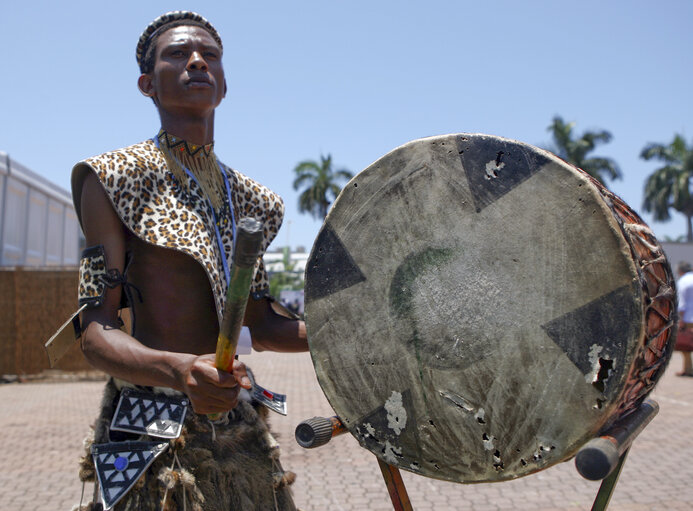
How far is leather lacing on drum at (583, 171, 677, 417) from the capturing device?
4.47ft

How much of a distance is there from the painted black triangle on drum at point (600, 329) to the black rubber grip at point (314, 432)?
584 millimetres

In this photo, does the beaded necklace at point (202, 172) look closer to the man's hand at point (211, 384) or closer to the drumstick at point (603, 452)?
the man's hand at point (211, 384)

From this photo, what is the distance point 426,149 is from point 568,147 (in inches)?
1223

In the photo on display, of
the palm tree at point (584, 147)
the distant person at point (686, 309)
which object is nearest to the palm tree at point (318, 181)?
the palm tree at point (584, 147)

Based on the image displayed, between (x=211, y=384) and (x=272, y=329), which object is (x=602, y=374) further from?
(x=272, y=329)

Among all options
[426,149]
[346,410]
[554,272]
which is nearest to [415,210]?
[426,149]

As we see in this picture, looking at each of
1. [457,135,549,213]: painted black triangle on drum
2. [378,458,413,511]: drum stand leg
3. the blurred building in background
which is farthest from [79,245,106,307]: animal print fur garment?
the blurred building in background

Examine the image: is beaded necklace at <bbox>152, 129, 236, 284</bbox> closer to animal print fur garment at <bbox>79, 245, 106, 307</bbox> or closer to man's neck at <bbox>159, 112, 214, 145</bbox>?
man's neck at <bbox>159, 112, 214, 145</bbox>

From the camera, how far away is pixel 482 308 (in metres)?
1.47

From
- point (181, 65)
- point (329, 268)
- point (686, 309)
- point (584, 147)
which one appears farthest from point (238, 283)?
point (584, 147)

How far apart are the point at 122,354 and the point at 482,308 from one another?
2.77ft

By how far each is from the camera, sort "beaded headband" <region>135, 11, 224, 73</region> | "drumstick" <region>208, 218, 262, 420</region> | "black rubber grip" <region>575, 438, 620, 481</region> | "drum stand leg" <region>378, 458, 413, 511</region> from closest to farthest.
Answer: "drumstick" <region>208, 218, 262, 420</region> → "black rubber grip" <region>575, 438, 620, 481</region> → "drum stand leg" <region>378, 458, 413, 511</region> → "beaded headband" <region>135, 11, 224, 73</region>

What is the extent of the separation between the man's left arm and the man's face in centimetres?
63

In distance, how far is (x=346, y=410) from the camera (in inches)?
64.4
